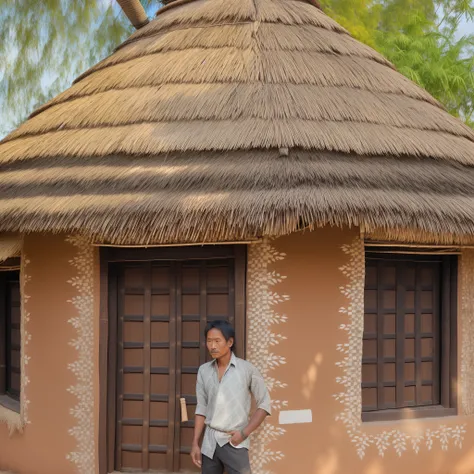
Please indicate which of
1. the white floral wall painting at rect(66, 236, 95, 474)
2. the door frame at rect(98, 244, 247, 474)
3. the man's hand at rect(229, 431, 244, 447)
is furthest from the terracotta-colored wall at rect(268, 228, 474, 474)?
the white floral wall painting at rect(66, 236, 95, 474)

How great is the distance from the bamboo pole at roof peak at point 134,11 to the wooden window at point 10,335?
3618 millimetres

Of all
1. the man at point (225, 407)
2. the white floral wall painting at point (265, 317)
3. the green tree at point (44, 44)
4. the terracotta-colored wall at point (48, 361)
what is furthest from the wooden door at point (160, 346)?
the green tree at point (44, 44)

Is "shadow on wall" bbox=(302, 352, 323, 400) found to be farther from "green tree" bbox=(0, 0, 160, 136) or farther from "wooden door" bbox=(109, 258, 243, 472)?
"green tree" bbox=(0, 0, 160, 136)

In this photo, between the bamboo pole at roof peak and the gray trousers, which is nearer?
the gray trousers

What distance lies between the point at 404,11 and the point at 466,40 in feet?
5.68

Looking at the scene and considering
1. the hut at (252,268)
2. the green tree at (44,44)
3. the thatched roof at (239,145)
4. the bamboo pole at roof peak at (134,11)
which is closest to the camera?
the thatched roof at (239,145)

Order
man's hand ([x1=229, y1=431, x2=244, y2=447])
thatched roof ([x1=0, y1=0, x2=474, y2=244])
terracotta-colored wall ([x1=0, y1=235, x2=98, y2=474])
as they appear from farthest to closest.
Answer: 1. terracotta-colored wall ([x1=0, y1=235, x2=98, y2=474])
2. thatched roof ([x1=0, y1=0, x2=474, y2=244])
3. man's hand ([x1=229, y1=431, x2=244, y2=447])

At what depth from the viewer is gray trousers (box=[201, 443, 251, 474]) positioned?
4.14 meters

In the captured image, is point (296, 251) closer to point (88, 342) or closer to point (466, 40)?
point (88, 342)

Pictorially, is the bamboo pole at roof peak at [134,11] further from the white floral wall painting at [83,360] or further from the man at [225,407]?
the man at [225,407]

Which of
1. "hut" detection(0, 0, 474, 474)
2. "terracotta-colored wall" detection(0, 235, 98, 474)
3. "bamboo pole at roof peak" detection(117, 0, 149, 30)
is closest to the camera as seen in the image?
"hut" detection(0, 0, 474, 474)

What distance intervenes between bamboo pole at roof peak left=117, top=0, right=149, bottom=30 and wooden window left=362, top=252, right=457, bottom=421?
15.0 ft

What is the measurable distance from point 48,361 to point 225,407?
2052 mm

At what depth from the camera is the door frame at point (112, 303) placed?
5.21 metres
